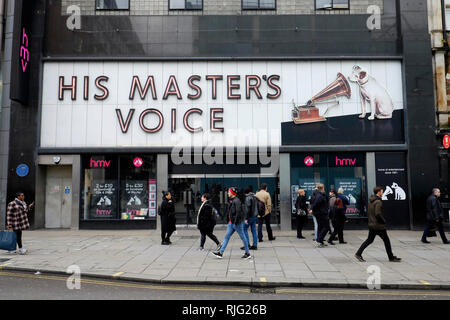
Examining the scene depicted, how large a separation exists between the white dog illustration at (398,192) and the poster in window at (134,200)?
34.8ft

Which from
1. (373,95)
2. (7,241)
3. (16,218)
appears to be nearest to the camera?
(7,241)

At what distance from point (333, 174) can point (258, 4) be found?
8323 millimetres

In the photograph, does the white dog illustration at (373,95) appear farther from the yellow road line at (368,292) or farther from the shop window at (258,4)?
the yellow road line at (368,292)

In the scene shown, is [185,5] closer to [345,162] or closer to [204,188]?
[204,188]

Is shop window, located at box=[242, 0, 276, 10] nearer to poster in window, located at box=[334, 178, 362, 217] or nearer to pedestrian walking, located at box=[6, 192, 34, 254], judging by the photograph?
poster in window, located at box=[334, 178, 362, 217]

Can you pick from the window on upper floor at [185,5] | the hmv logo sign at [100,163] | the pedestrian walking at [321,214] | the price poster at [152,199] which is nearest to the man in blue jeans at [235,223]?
the pedestrian walking at [321,214]

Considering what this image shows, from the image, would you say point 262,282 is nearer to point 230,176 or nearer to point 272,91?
point 230,176

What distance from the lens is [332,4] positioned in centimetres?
1572

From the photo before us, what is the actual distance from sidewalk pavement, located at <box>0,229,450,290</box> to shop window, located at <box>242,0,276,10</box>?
10146 millimetres

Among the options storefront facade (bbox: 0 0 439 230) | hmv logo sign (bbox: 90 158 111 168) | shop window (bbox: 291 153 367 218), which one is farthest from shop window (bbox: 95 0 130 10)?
shop window (bbox: 291 153 367 218)

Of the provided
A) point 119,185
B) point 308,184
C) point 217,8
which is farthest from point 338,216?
point 217,8

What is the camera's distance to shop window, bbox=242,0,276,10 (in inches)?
622
